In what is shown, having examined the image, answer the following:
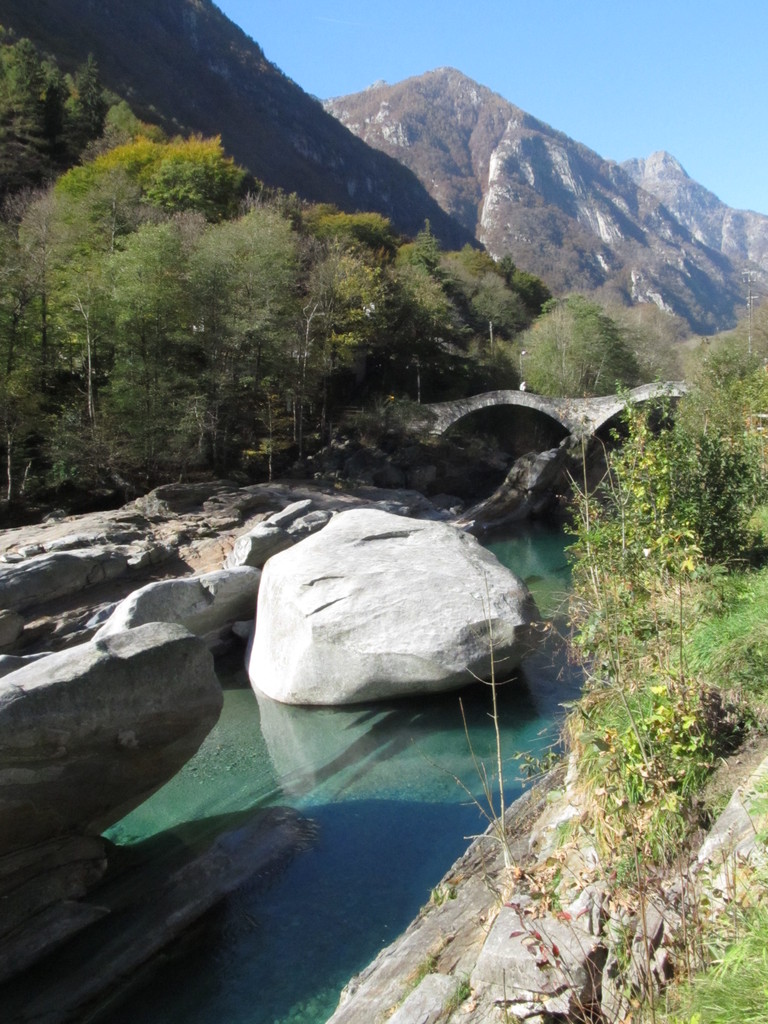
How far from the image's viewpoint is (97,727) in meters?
5.99

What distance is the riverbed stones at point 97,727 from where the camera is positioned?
5.64 m

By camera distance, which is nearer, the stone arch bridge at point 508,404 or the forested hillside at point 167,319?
the forested hillside at point 167,319

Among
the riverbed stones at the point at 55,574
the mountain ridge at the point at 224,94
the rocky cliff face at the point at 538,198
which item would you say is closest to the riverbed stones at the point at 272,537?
the riverbed stones at the point at 55,574

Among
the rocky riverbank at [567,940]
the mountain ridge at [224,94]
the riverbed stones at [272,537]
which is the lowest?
the riverbed stones at [272,537]

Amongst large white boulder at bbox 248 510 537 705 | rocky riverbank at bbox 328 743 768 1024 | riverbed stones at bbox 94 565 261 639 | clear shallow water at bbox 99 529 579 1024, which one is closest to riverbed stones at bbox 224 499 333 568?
riverbed stones at bbox 94 565 261 639

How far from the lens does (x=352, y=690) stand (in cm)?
983

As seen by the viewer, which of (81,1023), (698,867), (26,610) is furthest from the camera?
(26,610)

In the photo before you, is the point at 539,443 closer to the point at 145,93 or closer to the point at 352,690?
the point at 352,690

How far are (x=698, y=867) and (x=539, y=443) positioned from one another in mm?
36050

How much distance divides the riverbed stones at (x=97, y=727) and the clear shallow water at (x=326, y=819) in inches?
44.8

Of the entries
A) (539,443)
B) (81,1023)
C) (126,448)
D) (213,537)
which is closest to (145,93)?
(539,443)

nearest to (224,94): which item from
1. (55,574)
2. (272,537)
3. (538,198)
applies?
(538,198)

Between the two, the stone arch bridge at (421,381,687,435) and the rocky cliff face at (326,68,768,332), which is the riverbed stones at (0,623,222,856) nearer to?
the stone arch bridge at (421,381,687,435)

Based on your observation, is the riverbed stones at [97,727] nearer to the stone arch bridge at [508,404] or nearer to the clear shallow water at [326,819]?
the clear shallow water at [326,819]
